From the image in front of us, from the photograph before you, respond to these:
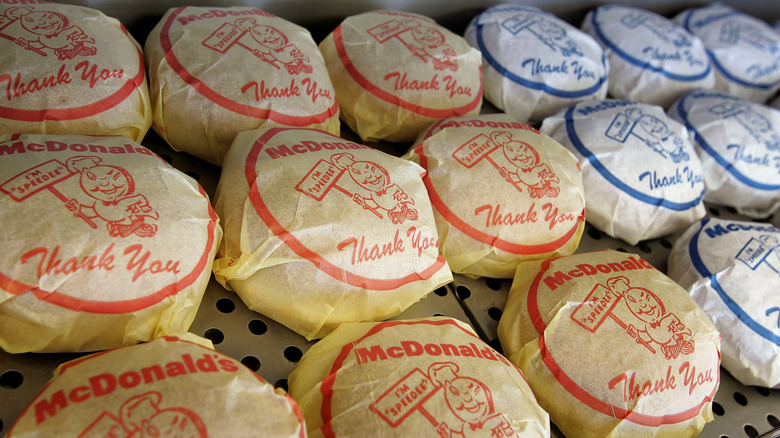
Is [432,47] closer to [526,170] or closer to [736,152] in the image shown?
[526,170]

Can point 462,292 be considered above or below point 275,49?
below

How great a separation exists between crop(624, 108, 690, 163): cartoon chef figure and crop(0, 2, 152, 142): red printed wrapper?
36.1 inches

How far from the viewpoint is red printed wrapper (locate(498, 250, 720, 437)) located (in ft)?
2.59

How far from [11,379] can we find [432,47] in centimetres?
87

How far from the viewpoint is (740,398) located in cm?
99

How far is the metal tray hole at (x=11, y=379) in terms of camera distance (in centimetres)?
67

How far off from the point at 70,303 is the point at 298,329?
0.96ft

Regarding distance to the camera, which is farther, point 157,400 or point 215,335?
point 215,335

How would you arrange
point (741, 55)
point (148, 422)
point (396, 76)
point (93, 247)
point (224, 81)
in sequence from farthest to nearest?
point (741, 55) → point (396, 76) → point (224, 81) → point (93, 247) → point (148, 422)

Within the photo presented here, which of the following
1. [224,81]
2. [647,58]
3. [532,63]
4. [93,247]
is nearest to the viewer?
[93,247]

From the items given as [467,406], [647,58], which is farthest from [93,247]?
[647,58]

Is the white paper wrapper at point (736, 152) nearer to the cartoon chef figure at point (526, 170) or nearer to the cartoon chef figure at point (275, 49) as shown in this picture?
the cartoon chef figure at point (526, 170)

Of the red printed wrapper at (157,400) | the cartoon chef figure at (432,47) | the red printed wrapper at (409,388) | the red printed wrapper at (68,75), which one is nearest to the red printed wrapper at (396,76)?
the cartoon chef figure at (432,47)

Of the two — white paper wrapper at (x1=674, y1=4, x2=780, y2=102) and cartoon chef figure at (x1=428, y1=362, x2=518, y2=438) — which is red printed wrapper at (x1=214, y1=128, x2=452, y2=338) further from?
white paper wrapper at (x1=674, y1=4, x2=780, y2=102)
